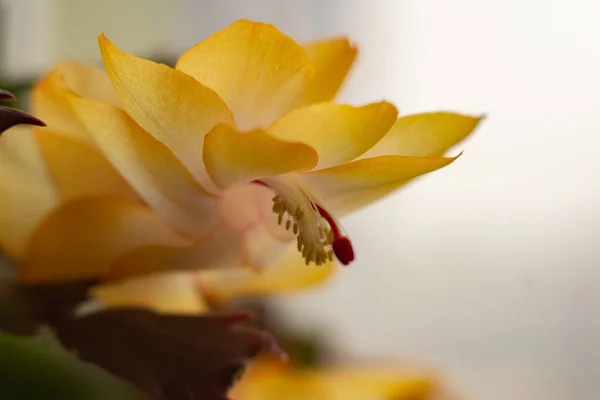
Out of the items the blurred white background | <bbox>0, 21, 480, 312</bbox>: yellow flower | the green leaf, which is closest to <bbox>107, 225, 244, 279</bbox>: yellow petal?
<bbox>0, 21, 480, 312</bbox>: yellow flower

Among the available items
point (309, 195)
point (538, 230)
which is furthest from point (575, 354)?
point (309, 195)

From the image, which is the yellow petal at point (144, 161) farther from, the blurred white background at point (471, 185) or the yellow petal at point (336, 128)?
the blurred white background at point (471, 185)

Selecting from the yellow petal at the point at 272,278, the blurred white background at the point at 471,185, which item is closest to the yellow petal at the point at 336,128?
the yellow petal at the point at 272,278

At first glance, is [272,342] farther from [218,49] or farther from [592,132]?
[592,132]

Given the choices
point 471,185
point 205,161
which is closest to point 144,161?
point 205,161

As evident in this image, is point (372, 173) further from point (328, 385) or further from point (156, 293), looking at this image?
point (328, 385)
